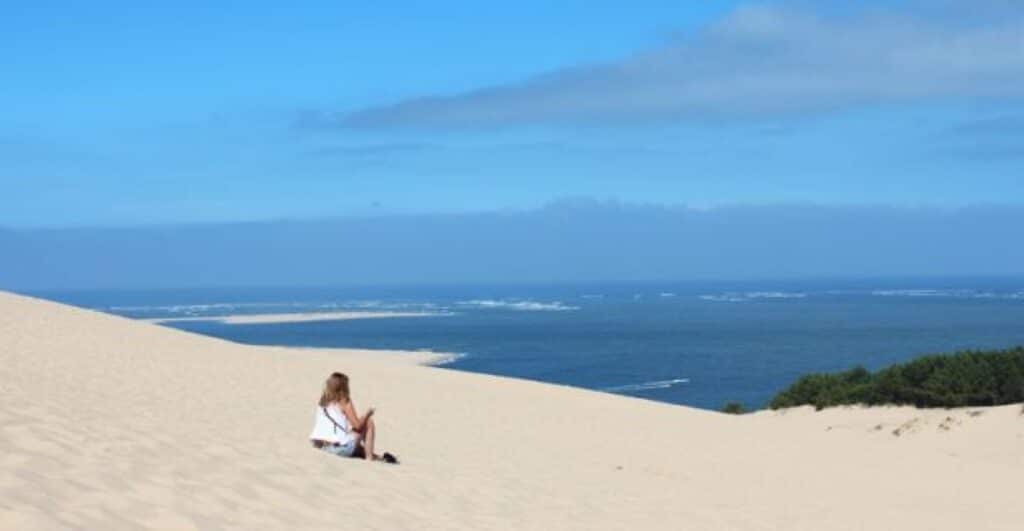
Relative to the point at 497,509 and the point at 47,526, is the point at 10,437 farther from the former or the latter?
the point at 497,509

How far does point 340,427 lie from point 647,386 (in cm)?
4099

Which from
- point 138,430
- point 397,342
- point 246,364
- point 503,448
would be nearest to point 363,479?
point 138,430

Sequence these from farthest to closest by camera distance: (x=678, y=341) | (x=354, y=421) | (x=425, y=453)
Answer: (x=678, y=341), (x=425, y=453), (x=354, y=421)

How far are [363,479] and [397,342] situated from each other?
257 ft

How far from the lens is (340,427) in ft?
41.9

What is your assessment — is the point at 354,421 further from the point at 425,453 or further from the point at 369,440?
the point at 425,453

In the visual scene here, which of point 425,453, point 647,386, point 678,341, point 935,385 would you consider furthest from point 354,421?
point 678,341

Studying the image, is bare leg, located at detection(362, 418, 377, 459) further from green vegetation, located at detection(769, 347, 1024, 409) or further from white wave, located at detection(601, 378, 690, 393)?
white wave, located at detection(601, 378, 690, 393)

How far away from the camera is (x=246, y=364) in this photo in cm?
2516

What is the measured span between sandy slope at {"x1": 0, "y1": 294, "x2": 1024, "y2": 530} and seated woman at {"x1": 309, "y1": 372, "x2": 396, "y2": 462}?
37 centimetres

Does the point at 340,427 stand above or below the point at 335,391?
below

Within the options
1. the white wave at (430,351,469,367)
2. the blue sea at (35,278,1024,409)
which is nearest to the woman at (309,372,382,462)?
the blue sea at (35,278,1024,409)

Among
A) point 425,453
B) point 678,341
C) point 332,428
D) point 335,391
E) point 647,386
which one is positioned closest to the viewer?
point 332,428

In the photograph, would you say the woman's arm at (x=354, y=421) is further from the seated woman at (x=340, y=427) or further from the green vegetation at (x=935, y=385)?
the green vegetation at (x=935, y=385)
